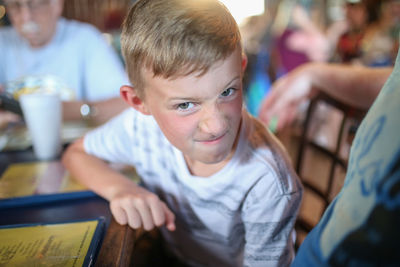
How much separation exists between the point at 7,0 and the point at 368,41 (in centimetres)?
320

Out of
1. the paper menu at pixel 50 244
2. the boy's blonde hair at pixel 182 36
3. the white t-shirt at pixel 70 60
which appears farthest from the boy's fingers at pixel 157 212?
the white t-shirt at pixel 70 60

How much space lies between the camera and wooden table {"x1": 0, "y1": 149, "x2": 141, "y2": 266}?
0.50 m

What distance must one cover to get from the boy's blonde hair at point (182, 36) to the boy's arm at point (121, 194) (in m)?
0.25

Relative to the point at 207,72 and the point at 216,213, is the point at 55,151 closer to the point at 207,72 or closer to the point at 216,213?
the point at 216,213

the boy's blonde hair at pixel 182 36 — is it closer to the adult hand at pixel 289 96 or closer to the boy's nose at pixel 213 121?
the boy's nose at pixel 213 121

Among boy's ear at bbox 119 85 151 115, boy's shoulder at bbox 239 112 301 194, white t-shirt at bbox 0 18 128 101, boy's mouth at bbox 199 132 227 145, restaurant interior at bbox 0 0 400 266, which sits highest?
boy's ear at bbox 119 85 151 115

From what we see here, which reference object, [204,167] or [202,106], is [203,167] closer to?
[204,167]

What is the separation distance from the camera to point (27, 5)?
4.39ft

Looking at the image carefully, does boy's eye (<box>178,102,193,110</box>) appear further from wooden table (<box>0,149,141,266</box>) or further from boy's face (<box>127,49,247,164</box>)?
wooden table (<box>0,149,141,266</box>)

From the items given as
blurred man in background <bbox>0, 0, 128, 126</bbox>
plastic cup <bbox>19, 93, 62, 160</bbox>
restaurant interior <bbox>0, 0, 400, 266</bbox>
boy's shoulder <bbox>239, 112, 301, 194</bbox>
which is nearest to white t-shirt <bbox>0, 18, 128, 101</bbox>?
blurred man in background <bbox>0, 0, 128, 126</bbox>

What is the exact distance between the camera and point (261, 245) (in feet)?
2.10

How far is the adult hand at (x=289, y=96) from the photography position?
1.00 m

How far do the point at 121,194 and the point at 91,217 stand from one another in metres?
0.07

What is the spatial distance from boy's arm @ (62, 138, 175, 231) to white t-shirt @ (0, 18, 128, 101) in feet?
2.52
